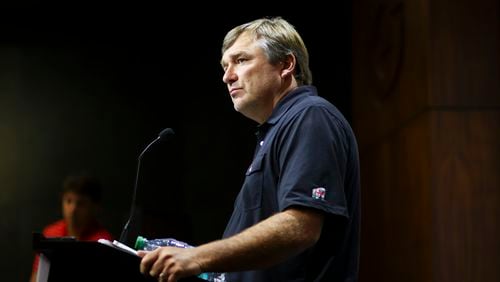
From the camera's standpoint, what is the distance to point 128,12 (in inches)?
217

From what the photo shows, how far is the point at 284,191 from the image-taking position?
179 centimetres

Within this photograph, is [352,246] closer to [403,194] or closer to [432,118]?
[432,118]

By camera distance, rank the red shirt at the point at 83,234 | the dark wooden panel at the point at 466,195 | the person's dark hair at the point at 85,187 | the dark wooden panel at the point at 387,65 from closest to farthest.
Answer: the dark wooden panel at the point at 466,195 → the dark wooden panel at the point at 387,65 → the red shirt at the point at 83,234 → the person's dark hair at the point at 85,187

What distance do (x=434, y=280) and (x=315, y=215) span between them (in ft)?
6.49

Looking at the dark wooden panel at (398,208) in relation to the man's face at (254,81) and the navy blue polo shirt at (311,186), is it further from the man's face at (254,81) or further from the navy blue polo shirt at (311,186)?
the navy blue polo shirt at (311,186)

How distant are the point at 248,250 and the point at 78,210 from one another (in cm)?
258

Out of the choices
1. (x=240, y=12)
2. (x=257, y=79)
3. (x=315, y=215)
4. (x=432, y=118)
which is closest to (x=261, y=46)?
(x=257, y=79)

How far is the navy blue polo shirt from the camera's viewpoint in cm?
178

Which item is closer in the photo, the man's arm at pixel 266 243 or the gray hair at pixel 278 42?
the man's arm at pixel 266 243

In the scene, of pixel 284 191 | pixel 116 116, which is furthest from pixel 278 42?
pixel 116 116

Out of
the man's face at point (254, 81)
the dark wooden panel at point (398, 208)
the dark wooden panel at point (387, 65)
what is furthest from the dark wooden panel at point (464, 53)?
the man's face at point (254, 81)

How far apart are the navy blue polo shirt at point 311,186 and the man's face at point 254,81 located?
0.14 meters

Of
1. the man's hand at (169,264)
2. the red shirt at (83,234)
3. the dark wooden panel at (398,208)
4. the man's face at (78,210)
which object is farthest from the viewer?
the man's face at (78,210)

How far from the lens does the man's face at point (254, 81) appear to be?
214 cm
